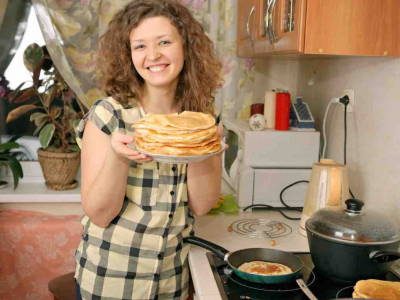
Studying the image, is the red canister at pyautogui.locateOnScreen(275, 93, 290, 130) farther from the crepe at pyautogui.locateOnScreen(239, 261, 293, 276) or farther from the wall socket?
the crepe at pyautogui.locateOnScreen(239, 261, 293, 276)

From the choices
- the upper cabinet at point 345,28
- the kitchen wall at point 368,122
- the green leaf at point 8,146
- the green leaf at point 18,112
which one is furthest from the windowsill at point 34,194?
the upper cabinet at point 345,28

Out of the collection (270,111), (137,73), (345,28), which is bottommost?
(270,111)

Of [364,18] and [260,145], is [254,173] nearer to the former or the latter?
[260,145]

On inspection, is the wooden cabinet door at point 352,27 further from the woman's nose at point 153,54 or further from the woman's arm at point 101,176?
the woman's arm at point 101,176

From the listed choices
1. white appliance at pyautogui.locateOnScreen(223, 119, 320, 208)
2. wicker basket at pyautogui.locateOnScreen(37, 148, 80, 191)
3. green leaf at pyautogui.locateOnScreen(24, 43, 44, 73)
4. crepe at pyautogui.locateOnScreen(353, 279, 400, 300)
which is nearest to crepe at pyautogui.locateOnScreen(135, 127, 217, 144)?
crepe at pyautogui.locateOnScreen(353, 279, 400, 300)

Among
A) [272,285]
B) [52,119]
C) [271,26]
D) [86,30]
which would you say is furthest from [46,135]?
[272,285]

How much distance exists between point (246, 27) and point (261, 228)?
90 cm

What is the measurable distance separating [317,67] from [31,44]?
4.51ft

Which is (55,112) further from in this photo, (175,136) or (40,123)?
(175,136)

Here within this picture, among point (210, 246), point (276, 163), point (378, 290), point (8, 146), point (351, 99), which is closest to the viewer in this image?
point (378, 290)

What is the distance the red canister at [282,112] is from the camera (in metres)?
1.90

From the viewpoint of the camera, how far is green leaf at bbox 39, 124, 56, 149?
7.00 ft

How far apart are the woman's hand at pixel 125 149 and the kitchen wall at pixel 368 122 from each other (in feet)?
2.65

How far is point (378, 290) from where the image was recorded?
969mm
